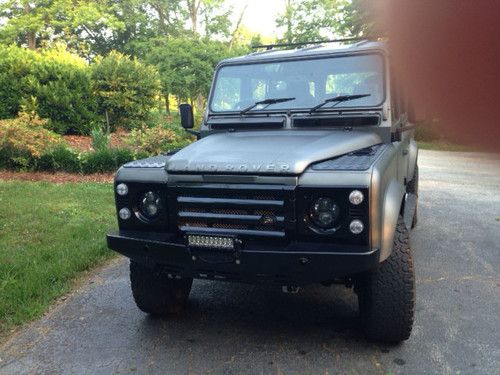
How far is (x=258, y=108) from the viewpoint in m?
4.03

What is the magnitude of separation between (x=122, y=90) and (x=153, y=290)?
43.3 ft

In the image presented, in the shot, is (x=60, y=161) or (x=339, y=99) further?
(x=60, y=161)

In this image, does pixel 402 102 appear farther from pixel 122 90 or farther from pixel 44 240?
pixel 122 90

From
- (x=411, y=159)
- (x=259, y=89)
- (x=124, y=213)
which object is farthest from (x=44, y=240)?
(x=411, y=159)

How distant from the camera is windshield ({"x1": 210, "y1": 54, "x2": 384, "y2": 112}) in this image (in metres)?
3.84

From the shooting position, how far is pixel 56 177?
9945 mm

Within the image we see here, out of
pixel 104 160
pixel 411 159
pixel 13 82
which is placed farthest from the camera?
pixel 13 82

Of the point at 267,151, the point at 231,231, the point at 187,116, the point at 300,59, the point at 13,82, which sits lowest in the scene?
the point at 231,231

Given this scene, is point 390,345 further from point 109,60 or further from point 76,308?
point 109,60

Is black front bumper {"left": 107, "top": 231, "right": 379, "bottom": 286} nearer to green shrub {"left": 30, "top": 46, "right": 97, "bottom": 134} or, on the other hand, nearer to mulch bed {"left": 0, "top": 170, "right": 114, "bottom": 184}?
mulch bed {"left": 0, "top": 170, "right": 114, "bottom": 184}

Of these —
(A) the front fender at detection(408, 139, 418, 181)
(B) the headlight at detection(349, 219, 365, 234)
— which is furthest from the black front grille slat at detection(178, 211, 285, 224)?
(A) the front fender at detection(408, 139, 418, 181)

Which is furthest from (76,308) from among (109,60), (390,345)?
(109,60)

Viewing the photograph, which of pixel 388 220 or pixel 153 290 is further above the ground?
pixel 388 220

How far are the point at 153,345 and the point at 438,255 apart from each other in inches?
129
